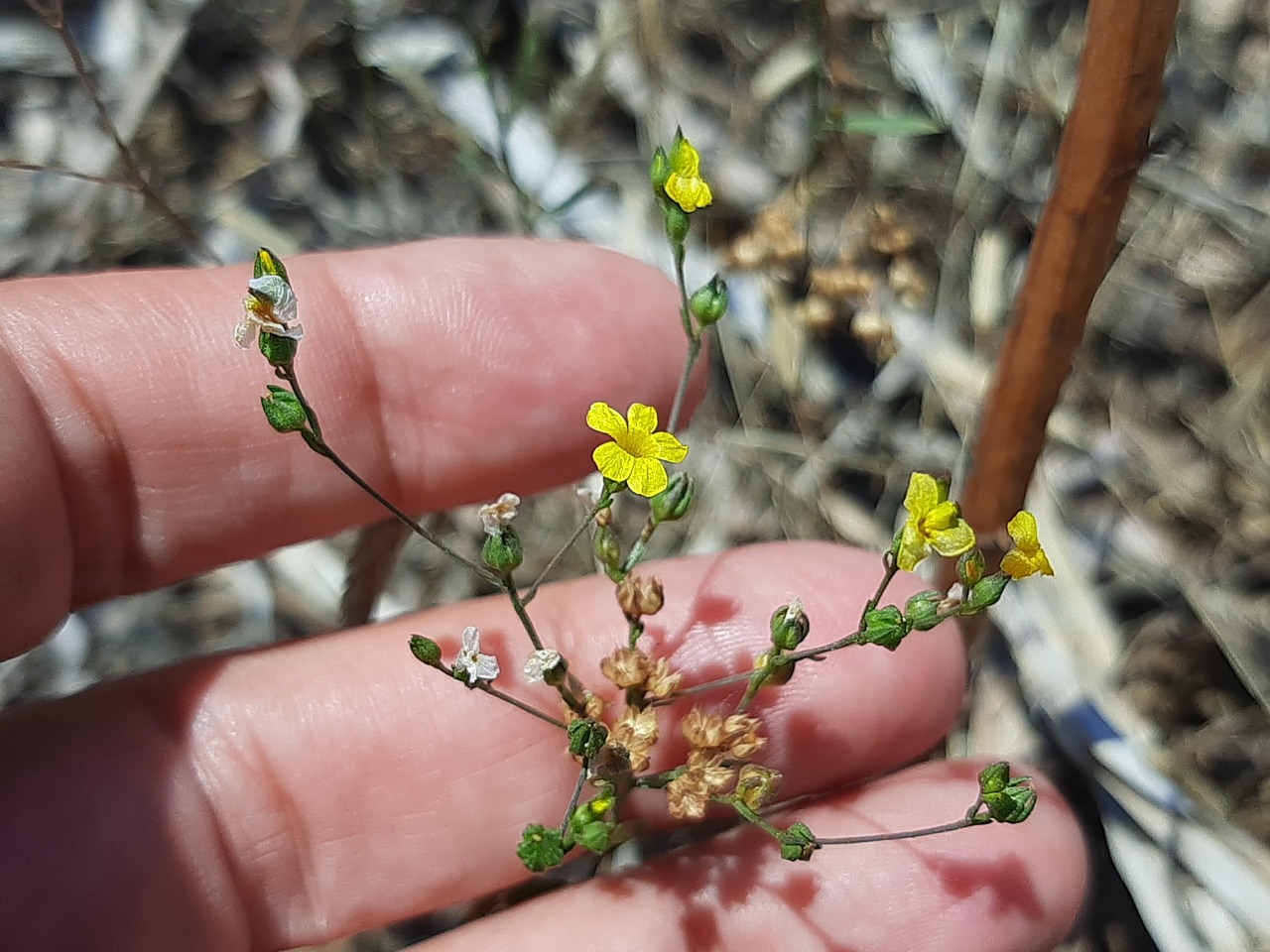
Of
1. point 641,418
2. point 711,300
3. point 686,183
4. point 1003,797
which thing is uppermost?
point 686,183

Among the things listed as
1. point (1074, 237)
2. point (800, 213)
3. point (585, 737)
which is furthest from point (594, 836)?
point (800, 213)

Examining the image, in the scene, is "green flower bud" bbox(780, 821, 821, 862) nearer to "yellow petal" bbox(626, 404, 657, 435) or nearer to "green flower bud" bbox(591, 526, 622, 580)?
"green flower bud" bbox(591, 526, 622, 580)

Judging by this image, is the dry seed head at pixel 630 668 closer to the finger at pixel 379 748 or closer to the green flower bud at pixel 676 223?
the finger at pixel 379 748

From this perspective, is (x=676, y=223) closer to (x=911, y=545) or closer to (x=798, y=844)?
(x=911, y=545)

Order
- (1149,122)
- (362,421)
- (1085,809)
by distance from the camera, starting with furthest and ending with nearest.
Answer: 1. (1085,809)
2. (362,421)
3. (1149,122)

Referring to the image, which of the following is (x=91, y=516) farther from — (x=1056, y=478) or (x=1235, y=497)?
(x=1235, y=497)

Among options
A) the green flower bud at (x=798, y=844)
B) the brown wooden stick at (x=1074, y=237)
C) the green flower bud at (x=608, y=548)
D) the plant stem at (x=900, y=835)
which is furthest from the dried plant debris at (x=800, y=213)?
the green flower bud at (x=798, y=844)

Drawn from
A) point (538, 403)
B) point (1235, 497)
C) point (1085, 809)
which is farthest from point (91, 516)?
point (1235, 497)
